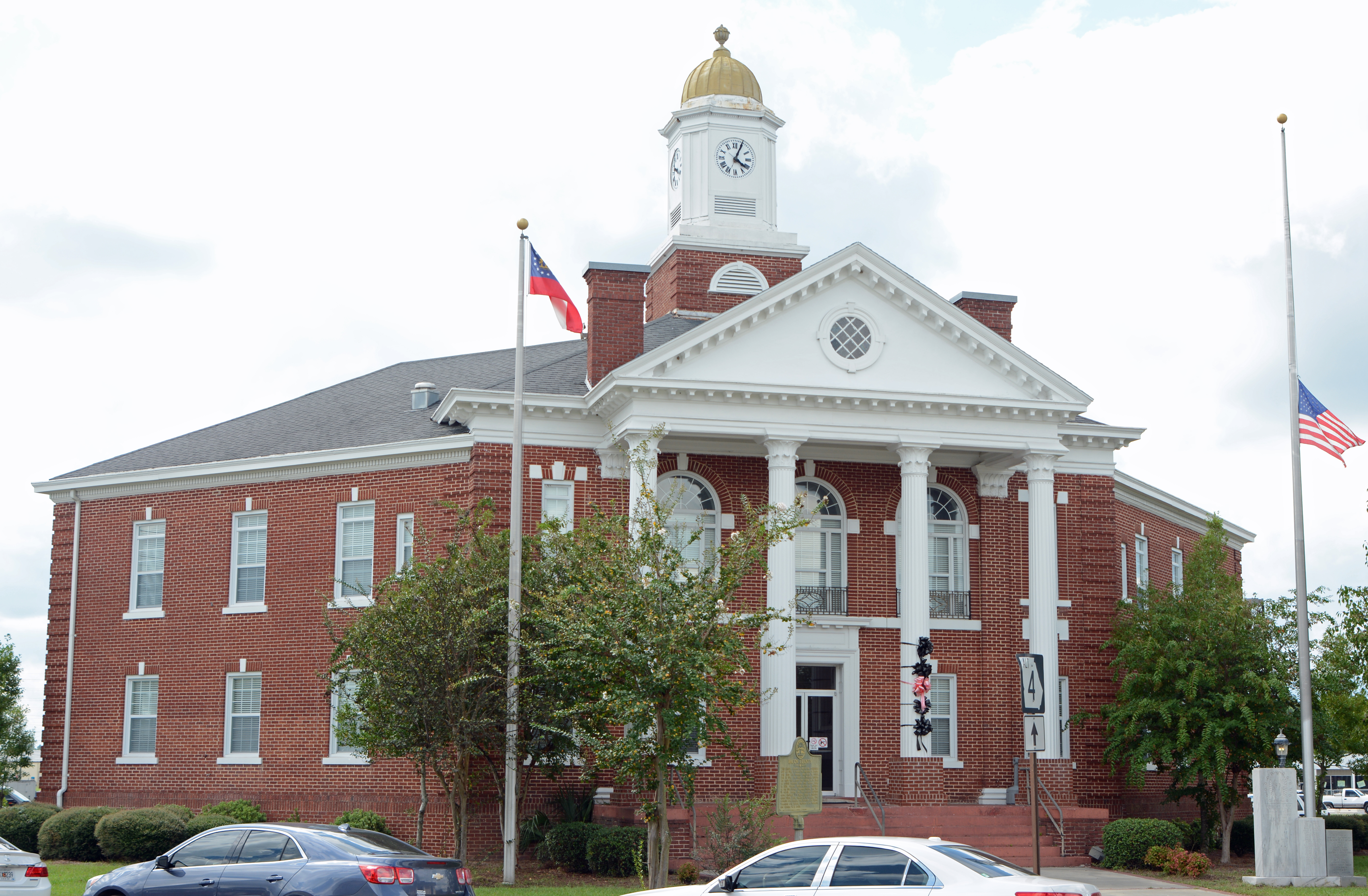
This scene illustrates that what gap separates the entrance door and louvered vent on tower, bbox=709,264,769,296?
1211 centimetres

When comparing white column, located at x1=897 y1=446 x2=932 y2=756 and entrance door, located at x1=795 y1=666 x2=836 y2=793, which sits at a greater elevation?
white column, located at x1=897 y1=446 x2=932 y2=756

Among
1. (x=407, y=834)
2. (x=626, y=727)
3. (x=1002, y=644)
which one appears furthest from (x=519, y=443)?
(x=1002, y=644)

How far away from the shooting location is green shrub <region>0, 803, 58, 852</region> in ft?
108

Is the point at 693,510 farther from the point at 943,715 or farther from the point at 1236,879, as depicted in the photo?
the point at 1236,879

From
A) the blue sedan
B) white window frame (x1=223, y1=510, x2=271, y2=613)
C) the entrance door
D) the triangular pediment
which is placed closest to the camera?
the blue sedan

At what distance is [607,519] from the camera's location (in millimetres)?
25188

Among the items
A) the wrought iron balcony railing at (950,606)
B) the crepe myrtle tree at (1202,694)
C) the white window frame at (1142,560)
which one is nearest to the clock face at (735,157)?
the wrought iron balcony railing at (950,606)

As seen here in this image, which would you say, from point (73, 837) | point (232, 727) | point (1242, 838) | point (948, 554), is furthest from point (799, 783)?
point (232, 727)

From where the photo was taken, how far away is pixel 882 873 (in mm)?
14523

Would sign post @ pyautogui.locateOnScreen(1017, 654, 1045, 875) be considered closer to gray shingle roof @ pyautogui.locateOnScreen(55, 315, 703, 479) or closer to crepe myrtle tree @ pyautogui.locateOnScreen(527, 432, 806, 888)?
crepe myrtle tree @ pyautogui.locateOnScreen(527, 432, 806, 888)

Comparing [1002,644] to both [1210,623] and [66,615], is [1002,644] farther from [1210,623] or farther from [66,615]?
[66,615]

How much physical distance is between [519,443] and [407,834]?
10141 millimetres

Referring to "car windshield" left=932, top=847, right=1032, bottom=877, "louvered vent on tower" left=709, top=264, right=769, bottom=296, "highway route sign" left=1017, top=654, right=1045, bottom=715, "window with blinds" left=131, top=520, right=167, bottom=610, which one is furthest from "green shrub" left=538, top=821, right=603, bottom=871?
"louvered vent on tower" left=709, top=264, right=769, bottom=296

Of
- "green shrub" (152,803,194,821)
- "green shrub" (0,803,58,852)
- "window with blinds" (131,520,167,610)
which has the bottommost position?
"green shrub" (0,803,58,852)
